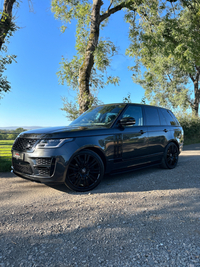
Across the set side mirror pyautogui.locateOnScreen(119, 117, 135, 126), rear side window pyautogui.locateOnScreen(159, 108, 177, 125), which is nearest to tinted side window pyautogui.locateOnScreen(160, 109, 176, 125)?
rear side window pyautogui.locateOnScreen(159, 108, 177, 125)

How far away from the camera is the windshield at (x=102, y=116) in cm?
498

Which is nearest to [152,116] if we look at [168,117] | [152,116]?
[152,116]

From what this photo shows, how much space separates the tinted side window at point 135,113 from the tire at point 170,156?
1331 millimetres

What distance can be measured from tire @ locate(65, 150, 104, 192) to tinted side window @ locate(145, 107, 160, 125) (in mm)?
2136

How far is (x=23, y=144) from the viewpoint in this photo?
13.8 feet

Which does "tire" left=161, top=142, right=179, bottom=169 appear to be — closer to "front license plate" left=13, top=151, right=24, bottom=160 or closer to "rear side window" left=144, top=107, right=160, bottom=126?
"rear side window" left=144, top=107, right=160, bottom=126

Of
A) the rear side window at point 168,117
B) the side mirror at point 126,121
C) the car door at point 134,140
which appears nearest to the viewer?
the side mirror at point 126,121

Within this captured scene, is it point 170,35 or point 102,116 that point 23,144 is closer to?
point 102,116

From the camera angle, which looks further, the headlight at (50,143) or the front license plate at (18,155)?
the front license plate at (18,155)

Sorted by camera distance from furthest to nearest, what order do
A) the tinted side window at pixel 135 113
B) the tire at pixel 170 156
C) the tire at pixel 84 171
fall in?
the tire at pixel 170 156, the tinted side window at pixel 135 113, the tire at pixel 84 171

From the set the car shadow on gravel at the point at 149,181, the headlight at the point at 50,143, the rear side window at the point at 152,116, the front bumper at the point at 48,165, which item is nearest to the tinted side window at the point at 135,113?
the rear side window at the point at 152,116

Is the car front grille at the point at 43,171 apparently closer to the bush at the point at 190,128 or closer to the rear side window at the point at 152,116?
the rear side window at the point at 152,116

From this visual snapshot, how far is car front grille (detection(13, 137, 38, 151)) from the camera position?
13.2 feet

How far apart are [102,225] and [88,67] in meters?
9.83
